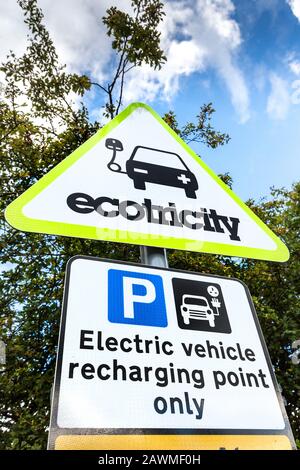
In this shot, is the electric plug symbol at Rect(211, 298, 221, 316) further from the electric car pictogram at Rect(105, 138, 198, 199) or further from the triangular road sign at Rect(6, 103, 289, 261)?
the electric car pictogram at Rect(105, 138, 198, 199)

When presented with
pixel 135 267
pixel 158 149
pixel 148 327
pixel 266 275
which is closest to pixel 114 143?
pixel 158 149

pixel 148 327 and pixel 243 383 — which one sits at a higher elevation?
pixel 148 327

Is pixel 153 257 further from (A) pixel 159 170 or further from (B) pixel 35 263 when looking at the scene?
(B) pixel 35 263

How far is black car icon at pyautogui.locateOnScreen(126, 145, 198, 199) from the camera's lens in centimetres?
126

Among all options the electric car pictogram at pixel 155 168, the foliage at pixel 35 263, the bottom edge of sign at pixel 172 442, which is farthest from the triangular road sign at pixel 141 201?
the foliage at pixel 35 263

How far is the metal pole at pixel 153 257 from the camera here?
1.10 meters

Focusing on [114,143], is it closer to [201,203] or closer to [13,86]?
[201,203]

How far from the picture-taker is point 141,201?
3.85 feet

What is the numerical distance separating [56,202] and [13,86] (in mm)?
4413

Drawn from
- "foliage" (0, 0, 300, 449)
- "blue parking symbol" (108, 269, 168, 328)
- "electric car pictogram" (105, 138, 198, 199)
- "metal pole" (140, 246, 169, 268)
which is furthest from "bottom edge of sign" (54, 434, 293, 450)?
"foliage" (0, 0, 300, 449)

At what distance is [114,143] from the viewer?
1318mm

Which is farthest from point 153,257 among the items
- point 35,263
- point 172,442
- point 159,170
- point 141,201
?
point 35,263

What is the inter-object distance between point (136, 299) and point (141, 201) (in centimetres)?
41

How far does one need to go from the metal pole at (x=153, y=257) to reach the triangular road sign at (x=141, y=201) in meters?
0.04
